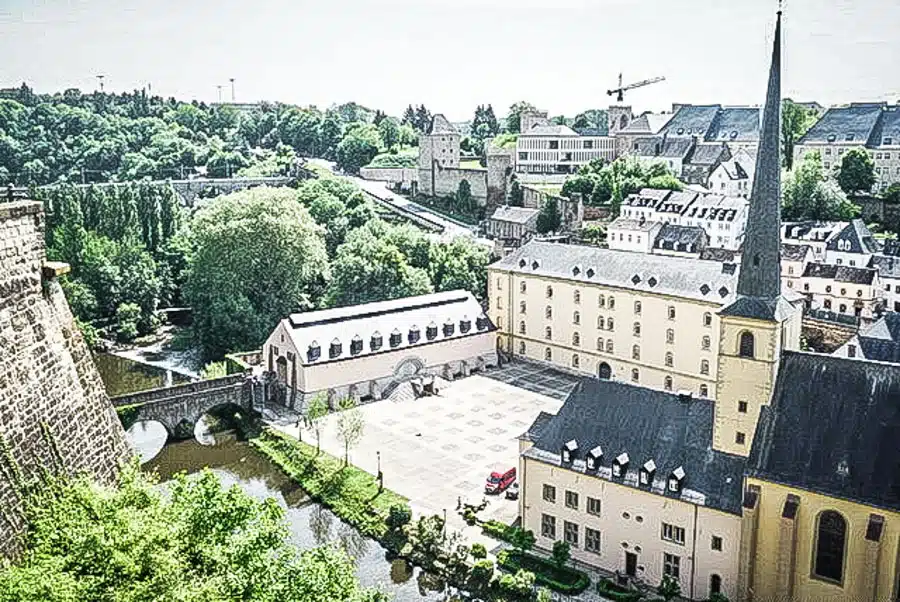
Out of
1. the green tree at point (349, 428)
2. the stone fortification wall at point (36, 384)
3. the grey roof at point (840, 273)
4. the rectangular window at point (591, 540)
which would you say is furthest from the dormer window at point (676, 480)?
the grey roof at point (840, 273)

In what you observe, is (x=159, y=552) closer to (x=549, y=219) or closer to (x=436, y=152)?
(x=549, y=219)

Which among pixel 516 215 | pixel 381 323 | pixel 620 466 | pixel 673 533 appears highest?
pixel 516 215

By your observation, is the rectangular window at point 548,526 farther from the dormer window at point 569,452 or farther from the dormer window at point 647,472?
the dormer window at point 647,472

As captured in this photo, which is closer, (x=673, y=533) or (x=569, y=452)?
(x=673, y=533)

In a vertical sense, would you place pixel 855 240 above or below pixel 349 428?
above

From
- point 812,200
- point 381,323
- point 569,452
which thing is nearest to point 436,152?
point 812,200

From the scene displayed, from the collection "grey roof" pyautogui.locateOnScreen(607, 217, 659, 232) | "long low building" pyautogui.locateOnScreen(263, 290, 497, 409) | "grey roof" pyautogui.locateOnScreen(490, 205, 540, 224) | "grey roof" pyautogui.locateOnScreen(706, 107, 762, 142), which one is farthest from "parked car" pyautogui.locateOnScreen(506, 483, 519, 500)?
"grey roof" pyautogui.locateOnScreen(706, 107, 762, 142)
